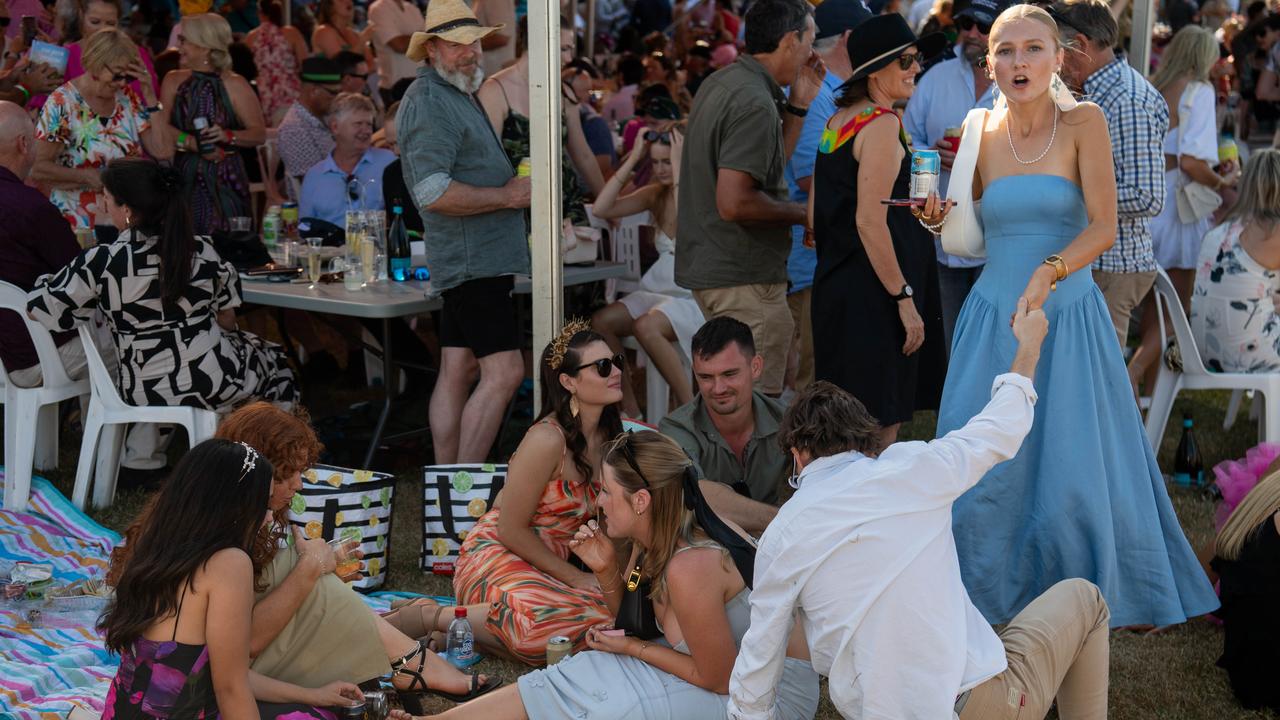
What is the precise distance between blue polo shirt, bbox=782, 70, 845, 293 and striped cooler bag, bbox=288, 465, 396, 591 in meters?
1.90

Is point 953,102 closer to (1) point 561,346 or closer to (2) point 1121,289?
(2) point 1121,289

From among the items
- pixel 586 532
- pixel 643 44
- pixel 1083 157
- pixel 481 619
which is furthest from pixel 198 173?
pixel 643 44

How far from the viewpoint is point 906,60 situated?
384cm

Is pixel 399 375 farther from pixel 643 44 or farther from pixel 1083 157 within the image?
pixel 643 44

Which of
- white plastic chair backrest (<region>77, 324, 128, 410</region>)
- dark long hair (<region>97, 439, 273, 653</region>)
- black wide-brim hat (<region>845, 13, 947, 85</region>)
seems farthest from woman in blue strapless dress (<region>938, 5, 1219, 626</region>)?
white plastic chair backrest (<region>77, 324, 128, 410</region>)

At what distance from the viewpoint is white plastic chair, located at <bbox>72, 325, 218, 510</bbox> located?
4.99 metres

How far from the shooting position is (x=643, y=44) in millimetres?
12156

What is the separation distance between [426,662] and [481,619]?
1.29 feet

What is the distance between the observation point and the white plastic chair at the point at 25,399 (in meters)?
4.98

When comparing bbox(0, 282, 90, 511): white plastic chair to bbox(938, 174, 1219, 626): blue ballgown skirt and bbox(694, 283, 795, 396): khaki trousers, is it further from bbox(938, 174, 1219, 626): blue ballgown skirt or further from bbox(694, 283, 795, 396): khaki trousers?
bbox(938, 174, 1219, 626): blue ballgown skirt

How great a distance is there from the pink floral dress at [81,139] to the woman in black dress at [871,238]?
3.53 metres

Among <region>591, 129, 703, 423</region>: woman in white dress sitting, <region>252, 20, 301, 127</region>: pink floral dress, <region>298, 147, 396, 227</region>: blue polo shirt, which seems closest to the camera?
<region>591, 129, 703, 423</region>: woman in white dress sitting

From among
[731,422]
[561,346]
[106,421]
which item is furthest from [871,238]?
[106,421]

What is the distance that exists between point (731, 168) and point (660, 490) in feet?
5.93
